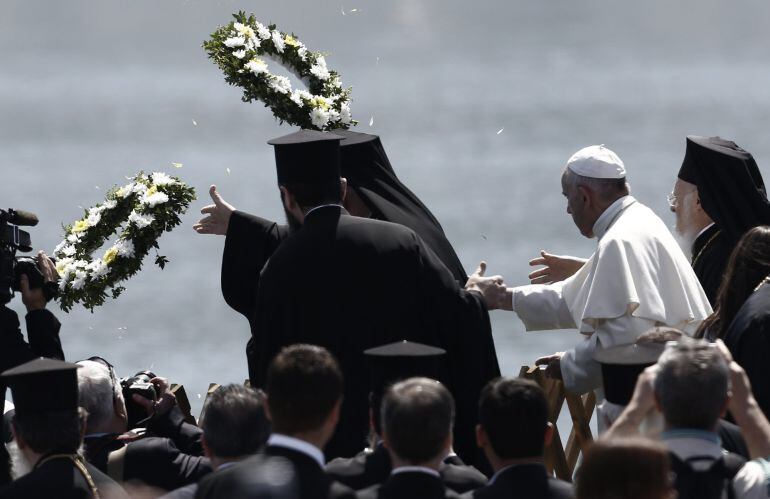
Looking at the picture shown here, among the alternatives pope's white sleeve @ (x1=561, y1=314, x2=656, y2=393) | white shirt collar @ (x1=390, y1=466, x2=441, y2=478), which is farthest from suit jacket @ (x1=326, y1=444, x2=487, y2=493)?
pope's white sleeve @ (x1=561, y1=314, x2=656, y2=393)

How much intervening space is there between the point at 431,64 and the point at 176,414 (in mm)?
42121

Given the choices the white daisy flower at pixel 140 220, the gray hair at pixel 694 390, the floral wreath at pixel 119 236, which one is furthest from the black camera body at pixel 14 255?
the gray hair at pixel 694 390

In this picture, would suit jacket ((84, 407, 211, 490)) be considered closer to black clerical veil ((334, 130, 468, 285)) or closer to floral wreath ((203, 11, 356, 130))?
black clerical veil ((334, 130, 468, 285))

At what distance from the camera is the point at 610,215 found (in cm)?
764

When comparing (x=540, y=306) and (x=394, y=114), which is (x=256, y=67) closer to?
(x=540, y=306)

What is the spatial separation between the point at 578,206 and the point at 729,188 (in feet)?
2.81

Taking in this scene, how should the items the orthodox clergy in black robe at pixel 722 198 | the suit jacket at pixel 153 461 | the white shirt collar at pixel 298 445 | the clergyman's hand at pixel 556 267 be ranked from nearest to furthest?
the white shirt collar at pixel 298 445 → the suit jacket at pixel 153 461 → the orthodox clergy in black robe at pixel 722 198 → the clergyman's hand at pixel 556 267

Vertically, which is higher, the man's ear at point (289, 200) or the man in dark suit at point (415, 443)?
the man's ear at point (289, 200)

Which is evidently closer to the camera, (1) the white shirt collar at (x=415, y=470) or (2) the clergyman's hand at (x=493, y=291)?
(1) the white shirt collar at (x=415, y=470)

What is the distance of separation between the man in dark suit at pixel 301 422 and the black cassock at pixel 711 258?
3.37 metres

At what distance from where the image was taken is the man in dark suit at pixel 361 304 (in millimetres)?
6801

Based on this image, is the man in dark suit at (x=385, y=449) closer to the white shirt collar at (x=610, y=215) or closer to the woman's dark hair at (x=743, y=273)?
the woman's dark hair at (x=743, y=273)

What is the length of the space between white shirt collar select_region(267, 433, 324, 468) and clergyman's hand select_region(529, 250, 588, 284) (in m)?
3.38

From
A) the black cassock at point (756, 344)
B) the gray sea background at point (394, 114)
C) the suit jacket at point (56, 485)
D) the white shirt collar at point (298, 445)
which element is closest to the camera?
the white shirt collar at point (298, 445)
